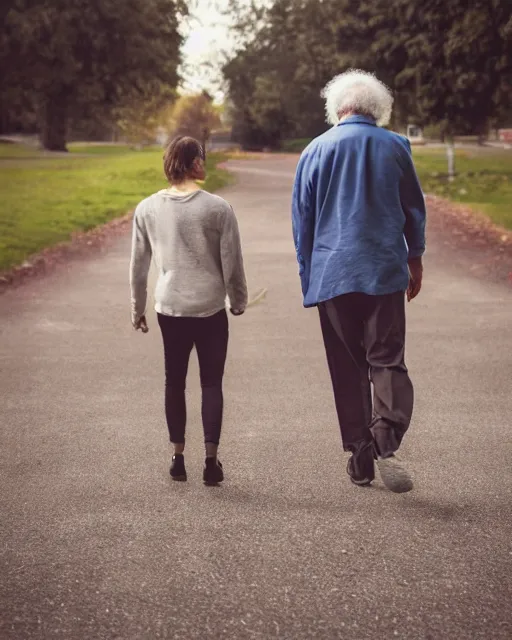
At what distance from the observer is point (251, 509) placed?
4.23 metres

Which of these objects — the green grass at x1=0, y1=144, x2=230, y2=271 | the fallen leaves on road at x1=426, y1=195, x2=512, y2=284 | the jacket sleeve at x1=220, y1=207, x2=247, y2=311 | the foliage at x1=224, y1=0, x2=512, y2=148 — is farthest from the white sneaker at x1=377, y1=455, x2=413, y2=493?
the foliage at x1=224, y1=0, x2=512, y2=148

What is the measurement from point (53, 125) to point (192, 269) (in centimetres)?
5116

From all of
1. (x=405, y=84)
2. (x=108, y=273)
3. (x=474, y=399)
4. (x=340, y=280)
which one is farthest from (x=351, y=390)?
(x=405, y=84)

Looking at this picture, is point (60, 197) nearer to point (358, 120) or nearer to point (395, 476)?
point (358, 120)

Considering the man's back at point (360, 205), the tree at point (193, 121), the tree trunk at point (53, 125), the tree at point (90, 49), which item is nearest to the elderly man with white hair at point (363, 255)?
the man's back at point (360, 205)

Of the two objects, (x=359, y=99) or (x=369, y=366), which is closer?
(x=359, y=99)

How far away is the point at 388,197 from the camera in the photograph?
432 centimetres

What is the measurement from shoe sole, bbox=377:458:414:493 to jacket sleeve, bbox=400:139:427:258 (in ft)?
3.28

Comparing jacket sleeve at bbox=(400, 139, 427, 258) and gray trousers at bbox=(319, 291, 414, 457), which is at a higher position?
jacket sleeve at bbox=(400, 139, 427, 258)

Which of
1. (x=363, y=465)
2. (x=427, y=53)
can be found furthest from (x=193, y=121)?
(x=427, y=53)

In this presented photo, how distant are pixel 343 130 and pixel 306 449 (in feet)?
5.75

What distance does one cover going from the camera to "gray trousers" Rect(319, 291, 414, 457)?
4398 mm

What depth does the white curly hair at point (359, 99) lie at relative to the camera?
446 cm

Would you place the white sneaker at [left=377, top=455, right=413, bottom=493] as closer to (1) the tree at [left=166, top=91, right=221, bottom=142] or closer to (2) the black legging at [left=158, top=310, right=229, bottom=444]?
(2) the black legging at [left=158, top=310, right=229, bottom=444]
